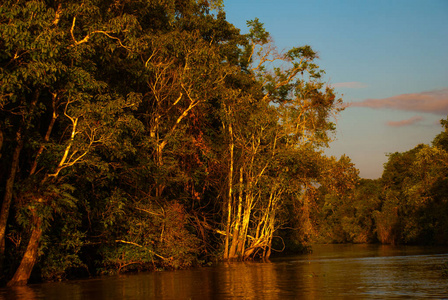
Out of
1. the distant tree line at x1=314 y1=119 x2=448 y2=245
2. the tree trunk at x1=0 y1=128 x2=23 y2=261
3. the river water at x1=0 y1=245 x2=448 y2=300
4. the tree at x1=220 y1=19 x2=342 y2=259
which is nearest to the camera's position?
the river water at x1=0 y1=245 x2=448 y2=300

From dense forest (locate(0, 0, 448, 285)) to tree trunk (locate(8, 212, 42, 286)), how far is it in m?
0.04

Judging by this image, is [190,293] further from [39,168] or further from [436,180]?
[436,180]

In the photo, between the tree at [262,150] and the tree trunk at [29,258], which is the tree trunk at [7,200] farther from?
the tree at [262,150]

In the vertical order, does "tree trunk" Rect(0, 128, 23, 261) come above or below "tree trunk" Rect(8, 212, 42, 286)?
above

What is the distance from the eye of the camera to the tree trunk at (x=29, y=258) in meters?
17.0

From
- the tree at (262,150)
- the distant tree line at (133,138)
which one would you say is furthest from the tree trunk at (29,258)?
the tree at (262,150)

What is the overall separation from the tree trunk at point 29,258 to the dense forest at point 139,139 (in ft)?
0.13

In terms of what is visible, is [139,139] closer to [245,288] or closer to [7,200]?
[7,200]

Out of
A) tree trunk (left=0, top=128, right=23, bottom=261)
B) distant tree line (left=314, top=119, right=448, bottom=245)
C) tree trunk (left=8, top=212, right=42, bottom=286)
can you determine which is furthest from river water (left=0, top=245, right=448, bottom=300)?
distant tree line (left=314, top=119, right=448, bottom=245)

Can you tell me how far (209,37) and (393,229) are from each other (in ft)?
117

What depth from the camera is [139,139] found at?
2242 cm

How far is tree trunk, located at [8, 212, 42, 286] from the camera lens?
667 inches

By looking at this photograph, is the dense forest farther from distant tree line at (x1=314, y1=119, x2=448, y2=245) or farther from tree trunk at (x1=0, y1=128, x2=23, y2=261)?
distant tree line at (x1=314, y1=119, x2=448, y2=245)

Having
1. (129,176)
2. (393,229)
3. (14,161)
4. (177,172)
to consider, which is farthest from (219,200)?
(393,229)
